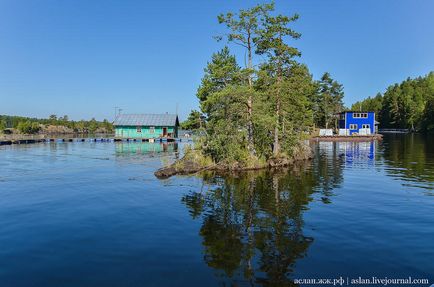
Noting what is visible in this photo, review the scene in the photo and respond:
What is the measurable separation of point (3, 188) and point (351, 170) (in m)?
29.2

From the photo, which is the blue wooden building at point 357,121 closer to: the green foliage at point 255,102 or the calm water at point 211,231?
the green foliage at point 255,102

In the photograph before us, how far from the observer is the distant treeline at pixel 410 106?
11517 centimetres

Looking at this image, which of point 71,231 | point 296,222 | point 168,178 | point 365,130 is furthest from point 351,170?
point 365,130

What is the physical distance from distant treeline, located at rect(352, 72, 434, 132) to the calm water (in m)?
105

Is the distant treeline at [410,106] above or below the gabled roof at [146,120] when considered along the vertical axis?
above

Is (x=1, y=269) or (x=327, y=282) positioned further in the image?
(x=1, y=269)

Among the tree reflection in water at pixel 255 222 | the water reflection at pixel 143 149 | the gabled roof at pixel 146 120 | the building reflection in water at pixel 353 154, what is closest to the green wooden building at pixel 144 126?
the gabled roof at pixel 146 120

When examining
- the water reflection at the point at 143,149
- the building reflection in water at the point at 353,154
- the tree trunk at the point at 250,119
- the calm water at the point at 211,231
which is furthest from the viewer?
the water reflection at the point at 143,149

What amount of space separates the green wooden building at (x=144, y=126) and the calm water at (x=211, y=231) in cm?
5990

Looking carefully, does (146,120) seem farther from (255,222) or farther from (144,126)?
(255,222)

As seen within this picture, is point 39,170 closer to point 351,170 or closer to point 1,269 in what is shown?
point 1,269

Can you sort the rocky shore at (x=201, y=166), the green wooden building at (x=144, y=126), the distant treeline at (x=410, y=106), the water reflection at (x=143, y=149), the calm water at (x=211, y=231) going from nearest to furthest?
the calm water at (x=211, y=231), the rocky shore at (x=201, y=166), the water reflection at (x=143, y=149), the green wooden building at (x=144, y=126), the distant treeline at (x=410, y=106)

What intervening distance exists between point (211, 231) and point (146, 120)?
7518 centimetres

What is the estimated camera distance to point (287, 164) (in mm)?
36938
